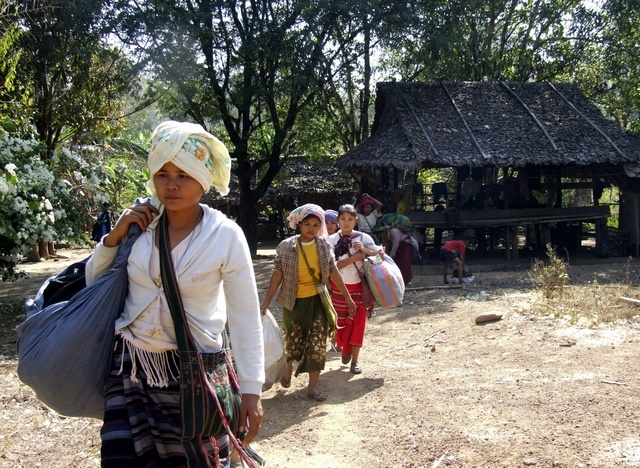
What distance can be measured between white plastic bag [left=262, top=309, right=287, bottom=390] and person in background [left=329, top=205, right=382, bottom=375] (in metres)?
0.92

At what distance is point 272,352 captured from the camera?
5.06 m

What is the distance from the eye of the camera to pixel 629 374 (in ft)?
17.2

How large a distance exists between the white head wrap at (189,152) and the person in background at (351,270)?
359 cm

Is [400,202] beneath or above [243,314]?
beneath

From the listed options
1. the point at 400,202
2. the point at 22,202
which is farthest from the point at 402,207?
the point at 22,202

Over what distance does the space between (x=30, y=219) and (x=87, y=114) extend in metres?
4.80

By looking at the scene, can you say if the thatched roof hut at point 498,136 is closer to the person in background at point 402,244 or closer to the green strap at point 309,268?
the person in background at point 402,244

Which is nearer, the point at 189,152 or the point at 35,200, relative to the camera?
the point at 189,152

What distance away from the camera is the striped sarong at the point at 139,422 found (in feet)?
6.86

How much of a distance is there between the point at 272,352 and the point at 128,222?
121 inches

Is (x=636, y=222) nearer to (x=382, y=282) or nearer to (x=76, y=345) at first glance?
(x=382, y=282)

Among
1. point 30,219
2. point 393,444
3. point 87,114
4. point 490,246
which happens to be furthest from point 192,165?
point 490,246

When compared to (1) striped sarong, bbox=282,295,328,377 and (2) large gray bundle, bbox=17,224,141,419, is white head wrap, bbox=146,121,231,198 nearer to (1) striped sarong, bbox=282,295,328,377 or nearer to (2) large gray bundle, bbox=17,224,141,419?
(2) large gray bundle, bbox=17,224,141,419

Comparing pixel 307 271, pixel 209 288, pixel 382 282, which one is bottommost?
pixel 382 282
